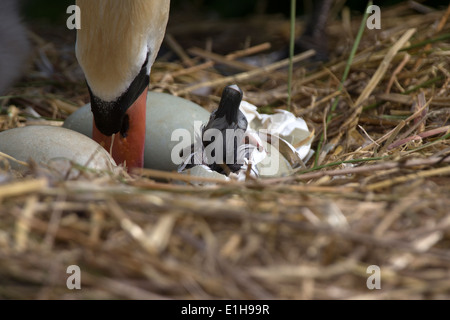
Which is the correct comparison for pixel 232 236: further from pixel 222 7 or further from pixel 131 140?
pixel 222 7

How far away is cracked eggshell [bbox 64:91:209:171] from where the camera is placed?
1513 millimetres

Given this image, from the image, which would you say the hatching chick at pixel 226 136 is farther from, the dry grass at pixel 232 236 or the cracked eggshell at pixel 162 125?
the dry grass at pixel 232 236

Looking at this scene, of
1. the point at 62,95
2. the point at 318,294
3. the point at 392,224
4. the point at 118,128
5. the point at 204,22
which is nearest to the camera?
the point at 318,294

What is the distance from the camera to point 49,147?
122 centimetres

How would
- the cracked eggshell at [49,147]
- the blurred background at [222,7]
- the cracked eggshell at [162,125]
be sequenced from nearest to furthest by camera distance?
the cracked eggshell at [49,147] → the cracked eggshell at [162,125] → the blurred background at [222,7]

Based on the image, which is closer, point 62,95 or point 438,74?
point 438,74

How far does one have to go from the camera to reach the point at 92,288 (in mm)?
780

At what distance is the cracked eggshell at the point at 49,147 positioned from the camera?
3.94 ft

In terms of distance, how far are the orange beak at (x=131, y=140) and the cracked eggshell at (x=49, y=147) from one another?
11cm

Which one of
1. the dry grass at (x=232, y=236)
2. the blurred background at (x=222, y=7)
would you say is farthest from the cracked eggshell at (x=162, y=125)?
the blurred background at (x=222, y=7)

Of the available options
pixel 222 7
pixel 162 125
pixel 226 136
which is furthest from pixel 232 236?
pixel 222 7

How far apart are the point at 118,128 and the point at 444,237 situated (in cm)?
80
